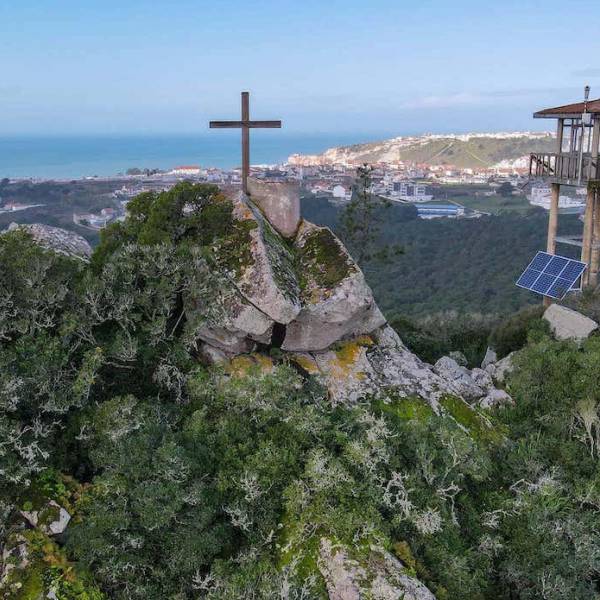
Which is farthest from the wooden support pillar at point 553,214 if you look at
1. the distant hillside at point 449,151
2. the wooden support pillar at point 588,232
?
the distant hillside at point 449,151

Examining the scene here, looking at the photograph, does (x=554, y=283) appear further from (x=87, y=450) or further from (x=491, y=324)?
(x=87, y=450)

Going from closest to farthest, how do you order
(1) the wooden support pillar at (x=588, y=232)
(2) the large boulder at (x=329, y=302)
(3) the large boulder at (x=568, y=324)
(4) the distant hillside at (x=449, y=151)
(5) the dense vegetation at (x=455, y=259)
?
1. (2) the large boulder at (x=329, y=302)
2. (3) the large boulder at (x=568, y=324)
3. (1) the wooden support pillar at (x=588, y=232)
4. (5) the dense vegetation at (x=455, y=259)
5. (4) the distant hillside at (x=449, y=151)

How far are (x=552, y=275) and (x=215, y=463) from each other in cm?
1249

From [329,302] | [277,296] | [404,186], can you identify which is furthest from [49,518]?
[404,186]

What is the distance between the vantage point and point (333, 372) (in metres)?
10.5

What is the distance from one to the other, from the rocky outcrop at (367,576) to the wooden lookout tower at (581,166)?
13.1 metres

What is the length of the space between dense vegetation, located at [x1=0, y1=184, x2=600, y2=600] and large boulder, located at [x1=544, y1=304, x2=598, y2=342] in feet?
9.66

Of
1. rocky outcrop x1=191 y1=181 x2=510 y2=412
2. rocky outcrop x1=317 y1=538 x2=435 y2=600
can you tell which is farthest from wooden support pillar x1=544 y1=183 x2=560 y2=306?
rocky outcrop x1=317 y1=538 x2=435 y2=600

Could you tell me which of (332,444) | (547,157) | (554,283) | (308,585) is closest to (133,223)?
(332,444)

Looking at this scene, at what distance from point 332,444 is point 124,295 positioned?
3761 mm

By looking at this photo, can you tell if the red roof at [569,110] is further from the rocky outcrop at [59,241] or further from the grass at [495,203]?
the grass at [495,203]

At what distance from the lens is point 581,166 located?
17.4 m

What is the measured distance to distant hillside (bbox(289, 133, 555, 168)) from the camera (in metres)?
114

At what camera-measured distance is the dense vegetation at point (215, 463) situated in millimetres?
7312
